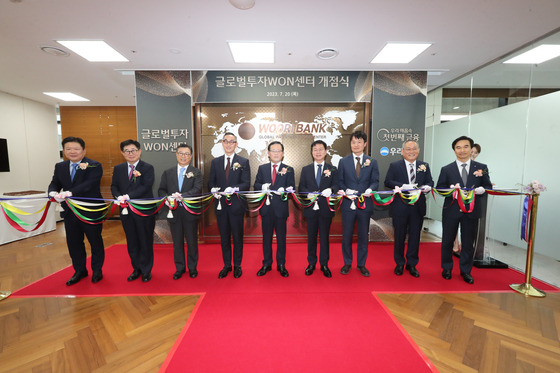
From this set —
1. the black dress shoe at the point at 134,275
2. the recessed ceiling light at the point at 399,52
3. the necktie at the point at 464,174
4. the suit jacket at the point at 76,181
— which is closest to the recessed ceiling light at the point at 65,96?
the suit jacket at the point at 76,181

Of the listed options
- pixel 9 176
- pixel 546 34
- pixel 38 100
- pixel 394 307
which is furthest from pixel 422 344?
pixel 38 100

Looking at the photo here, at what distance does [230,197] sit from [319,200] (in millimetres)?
1224

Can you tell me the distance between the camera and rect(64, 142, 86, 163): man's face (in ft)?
9.91

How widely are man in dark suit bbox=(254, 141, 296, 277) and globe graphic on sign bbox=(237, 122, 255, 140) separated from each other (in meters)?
1.68

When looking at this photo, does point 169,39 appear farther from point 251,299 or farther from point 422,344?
point 422,344

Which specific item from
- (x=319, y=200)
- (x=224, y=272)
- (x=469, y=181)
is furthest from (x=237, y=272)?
(x=469, y=181)

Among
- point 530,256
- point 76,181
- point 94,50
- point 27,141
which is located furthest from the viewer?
point 27,141

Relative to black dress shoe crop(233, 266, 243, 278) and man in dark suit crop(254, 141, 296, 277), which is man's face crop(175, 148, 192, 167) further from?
black dress shoe crop(233, 266, 243, 278)

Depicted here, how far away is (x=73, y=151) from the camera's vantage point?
3.04 metres

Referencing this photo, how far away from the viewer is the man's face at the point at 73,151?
3020mm

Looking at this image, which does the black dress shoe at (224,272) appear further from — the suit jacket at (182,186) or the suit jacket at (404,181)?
the suit jacket at (404,181)

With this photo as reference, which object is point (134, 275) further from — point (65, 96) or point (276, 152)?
point (65, 96)

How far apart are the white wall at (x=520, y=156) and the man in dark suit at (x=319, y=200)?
2.80 meters

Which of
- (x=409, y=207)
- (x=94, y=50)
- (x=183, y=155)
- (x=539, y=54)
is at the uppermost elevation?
(x=94, y=50)
